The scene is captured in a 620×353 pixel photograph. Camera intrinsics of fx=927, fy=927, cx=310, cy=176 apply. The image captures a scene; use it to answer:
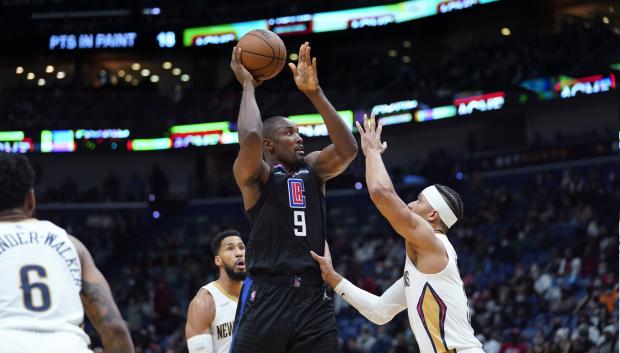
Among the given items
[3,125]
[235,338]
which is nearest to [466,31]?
[3,125]

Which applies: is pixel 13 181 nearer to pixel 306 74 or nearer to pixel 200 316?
pixel 306 74

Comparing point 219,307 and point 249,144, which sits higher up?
point 249,144

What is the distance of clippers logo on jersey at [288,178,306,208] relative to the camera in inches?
211

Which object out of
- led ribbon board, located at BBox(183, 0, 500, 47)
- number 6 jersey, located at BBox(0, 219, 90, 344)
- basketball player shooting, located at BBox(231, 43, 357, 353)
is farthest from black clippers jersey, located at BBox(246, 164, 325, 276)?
led ribbon board, located at BBox(183, 0, 500, 47)

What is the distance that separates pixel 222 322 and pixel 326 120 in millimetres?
2358

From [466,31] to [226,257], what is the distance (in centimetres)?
1754

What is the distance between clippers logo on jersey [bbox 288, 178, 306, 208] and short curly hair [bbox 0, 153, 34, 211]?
1858mm

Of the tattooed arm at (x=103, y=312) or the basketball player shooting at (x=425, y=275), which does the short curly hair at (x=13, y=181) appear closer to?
the tattooed arm at (x=103, y=312)

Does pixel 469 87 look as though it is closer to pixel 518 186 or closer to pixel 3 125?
pixel 518 186

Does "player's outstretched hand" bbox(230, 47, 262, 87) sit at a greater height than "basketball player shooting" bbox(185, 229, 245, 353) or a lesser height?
greater

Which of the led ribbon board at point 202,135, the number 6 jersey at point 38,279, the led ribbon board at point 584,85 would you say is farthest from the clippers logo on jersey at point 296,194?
the led ribbon board at point 584,85

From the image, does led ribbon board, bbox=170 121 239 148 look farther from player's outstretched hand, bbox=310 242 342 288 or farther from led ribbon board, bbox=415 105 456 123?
player's outstretched hand, bbox=310 242 342 288

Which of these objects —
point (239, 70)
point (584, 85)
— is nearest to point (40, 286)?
point (239, 70)

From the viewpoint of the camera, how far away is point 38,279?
366 centimetres
